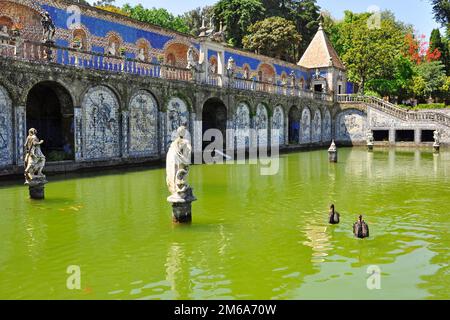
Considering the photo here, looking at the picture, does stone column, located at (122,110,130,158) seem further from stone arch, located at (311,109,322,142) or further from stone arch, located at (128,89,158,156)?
stone arch, located at (311,109,322,142)

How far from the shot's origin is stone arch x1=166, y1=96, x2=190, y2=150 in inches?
948

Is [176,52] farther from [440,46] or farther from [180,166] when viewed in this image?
[440,46]

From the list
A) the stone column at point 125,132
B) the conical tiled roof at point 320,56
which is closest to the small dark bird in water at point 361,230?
the stone column at point 125,132

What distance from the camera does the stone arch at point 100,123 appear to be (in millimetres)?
19797

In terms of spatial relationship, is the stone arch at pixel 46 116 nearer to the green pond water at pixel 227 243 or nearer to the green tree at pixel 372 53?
the green pond water at pixel 227 243

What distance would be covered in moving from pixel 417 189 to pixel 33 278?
12.1 m

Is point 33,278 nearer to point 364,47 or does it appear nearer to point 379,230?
point 379,230

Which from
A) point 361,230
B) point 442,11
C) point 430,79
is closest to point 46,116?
point 361,230

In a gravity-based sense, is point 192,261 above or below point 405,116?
below

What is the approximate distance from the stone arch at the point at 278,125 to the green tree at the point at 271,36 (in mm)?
15881

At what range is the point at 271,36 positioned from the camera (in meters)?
48.5

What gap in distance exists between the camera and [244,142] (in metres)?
31.1

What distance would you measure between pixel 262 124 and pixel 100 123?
1509cm
